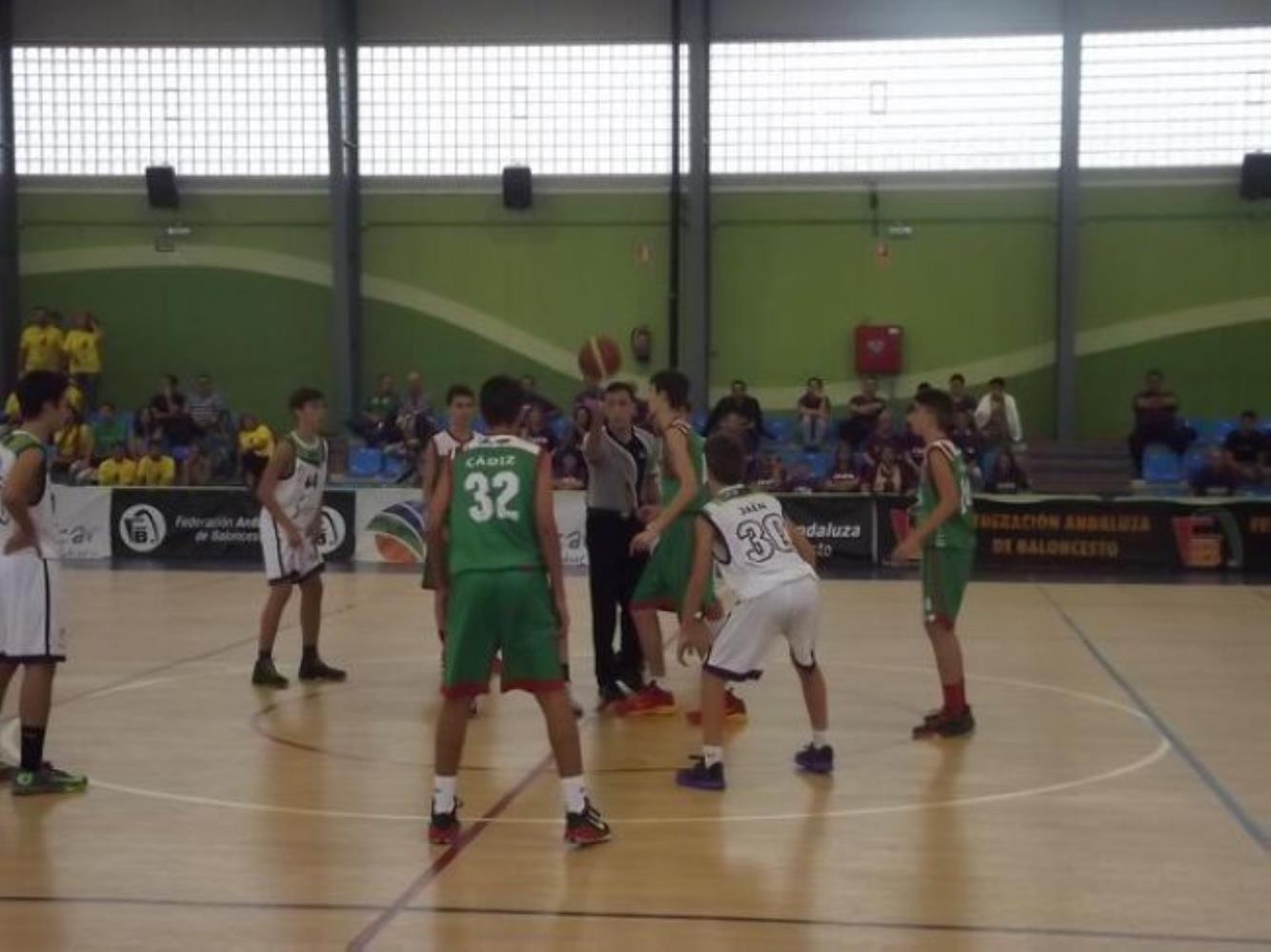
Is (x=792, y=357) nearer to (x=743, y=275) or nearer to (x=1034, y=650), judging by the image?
(x=743, y=275)

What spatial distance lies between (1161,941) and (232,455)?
22982mm

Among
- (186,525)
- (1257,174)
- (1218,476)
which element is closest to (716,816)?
(186,525)

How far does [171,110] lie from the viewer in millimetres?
28406

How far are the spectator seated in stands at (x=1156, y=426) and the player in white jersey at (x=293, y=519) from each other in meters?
17.4

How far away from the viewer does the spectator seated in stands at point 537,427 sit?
24.4 meters

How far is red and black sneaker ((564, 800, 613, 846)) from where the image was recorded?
6859mm

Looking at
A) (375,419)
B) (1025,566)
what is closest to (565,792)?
(1025,566)

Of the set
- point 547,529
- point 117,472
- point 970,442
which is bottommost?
point 117,472

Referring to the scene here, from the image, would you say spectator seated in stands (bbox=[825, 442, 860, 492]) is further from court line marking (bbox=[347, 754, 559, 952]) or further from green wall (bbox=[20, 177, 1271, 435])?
court line marking (bbox=[347, 754, 559, 952])

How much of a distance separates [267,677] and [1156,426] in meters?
18.0

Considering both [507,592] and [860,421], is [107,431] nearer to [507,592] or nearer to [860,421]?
[860,421]

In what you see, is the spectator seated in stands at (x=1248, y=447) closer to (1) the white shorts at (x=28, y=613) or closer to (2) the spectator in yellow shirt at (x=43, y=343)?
(2) the spectator in yellow shirt at (x=43, y=343)

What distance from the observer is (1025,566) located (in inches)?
819

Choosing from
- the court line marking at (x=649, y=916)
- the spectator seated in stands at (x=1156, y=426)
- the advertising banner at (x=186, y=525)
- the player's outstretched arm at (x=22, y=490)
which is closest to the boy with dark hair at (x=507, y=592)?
the court line marking at (x=649, y=916)
